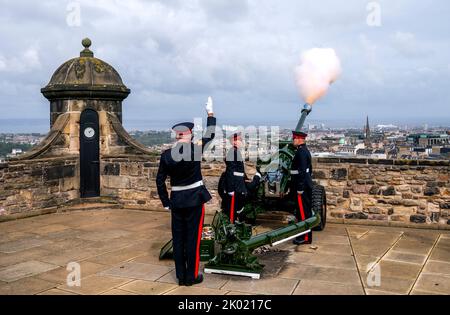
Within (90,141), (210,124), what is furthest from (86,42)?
(210,124)

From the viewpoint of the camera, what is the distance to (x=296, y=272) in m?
5.25

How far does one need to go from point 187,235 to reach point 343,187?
13.8 ft

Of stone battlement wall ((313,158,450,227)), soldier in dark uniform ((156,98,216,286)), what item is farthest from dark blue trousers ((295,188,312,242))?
soldier in dark uniform ((156,98,216,286))

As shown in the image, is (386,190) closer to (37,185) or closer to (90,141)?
(90,141)

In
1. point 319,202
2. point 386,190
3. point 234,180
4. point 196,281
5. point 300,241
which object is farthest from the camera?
point 386,190

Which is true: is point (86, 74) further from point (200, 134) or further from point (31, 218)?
point (200, 134)

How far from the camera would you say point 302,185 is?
21.8ft

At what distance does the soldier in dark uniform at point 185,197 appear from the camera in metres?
4.90

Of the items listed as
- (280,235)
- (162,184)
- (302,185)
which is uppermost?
(162,184)

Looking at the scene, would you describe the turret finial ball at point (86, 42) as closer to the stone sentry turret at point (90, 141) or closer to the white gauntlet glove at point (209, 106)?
the stone sentry turret at point (90, 141)

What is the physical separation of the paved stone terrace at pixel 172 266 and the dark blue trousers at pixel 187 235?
249 mm
